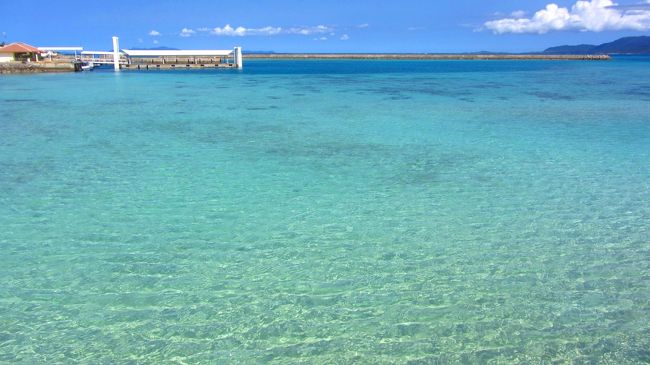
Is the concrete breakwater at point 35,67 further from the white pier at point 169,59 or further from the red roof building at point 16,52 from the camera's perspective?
the white pier at point 169,59

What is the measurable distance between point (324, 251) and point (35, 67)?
5846 cm

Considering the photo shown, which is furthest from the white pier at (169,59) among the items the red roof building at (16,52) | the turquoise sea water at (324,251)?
the turquoise sea water at (324,251)

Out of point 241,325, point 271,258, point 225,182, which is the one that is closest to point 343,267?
point 271,258

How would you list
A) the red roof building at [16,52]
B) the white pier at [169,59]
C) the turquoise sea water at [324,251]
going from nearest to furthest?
the turquoise sea water at [324,251] < the red roof building at [16,52] < the white pier at [169,59]

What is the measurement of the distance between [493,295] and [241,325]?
2.84m

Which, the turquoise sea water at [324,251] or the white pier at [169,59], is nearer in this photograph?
the turquoise sea water at [324,251]

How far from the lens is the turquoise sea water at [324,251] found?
15.6ft

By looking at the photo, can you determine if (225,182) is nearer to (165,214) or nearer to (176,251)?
(165,214)

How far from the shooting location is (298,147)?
47.0 ft

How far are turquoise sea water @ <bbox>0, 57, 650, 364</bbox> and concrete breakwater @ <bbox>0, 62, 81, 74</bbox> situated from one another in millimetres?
45211

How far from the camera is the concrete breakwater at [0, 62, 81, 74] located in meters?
52.2

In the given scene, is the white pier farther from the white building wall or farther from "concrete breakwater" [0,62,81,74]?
the white building wall

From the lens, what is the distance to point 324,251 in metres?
6.84

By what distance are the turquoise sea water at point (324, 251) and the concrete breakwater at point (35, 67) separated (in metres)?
45.2
